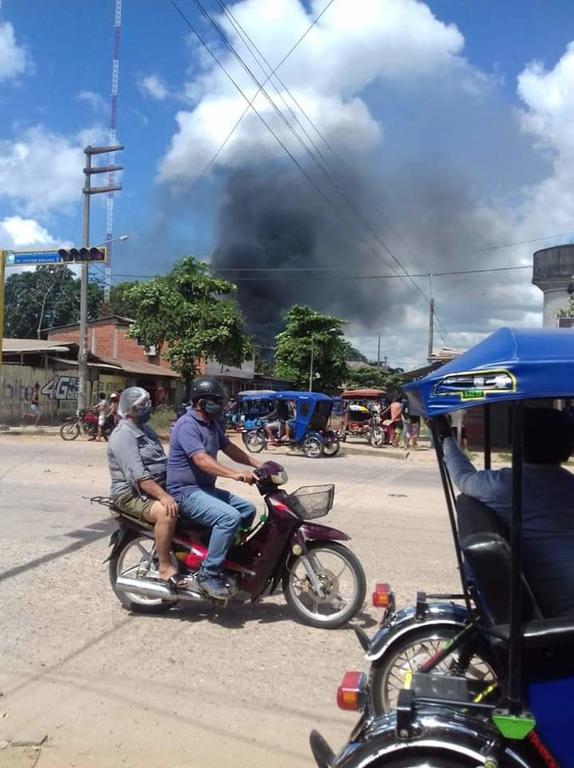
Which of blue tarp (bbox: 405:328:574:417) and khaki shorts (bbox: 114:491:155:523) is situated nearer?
blue tarp (bbox: 405:328:574:417)

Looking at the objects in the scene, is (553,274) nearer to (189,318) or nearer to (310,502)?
(189,318)

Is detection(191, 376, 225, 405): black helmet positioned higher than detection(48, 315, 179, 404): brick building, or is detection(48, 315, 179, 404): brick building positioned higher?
detection(48, 315, 179, 404): brick building

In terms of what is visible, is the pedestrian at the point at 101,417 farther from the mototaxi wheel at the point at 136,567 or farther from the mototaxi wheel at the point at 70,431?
the mototaxi wheel at the point at 136,567

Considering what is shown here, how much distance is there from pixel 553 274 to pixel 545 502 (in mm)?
34651

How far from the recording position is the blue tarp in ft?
7.21

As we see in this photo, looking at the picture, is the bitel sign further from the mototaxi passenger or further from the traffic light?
the mototaxi passenger

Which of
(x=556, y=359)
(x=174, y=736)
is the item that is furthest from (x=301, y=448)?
(x=556, y=359)

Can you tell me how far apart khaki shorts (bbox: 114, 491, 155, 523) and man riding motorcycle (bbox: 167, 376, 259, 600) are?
21 cm

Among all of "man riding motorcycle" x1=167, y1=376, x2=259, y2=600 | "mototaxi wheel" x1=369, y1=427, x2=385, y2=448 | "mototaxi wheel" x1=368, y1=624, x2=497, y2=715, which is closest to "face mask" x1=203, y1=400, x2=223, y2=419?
"man riding motorcycle" x1=167, y1=376, x2=259, y2=600

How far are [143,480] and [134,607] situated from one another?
1.03 metres

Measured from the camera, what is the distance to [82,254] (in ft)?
71.6

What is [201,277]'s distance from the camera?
3002cm

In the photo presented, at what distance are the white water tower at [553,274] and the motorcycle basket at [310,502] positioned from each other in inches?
1189

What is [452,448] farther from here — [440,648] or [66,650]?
[66,650]
